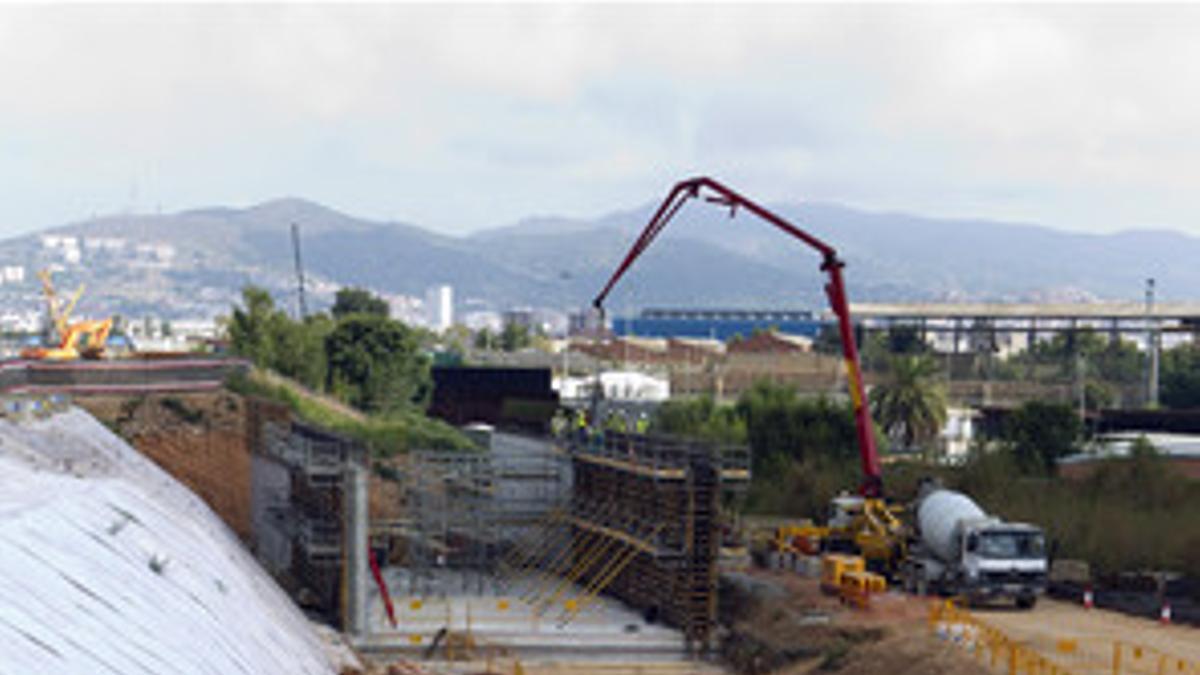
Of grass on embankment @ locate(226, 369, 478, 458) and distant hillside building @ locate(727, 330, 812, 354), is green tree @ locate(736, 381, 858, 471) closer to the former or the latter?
grass on embankment @ locate(226, 369, 478, 458)

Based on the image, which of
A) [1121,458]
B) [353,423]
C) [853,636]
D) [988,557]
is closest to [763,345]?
[353,423]

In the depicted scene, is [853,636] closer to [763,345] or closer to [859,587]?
[859,587]

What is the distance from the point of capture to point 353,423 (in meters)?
79.5

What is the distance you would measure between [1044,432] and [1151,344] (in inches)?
1675

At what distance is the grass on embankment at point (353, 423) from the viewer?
7400 cm

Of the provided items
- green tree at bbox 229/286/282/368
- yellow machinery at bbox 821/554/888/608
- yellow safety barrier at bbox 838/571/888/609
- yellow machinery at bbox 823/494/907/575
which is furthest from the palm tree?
green tree at bbox 229/286/282/368

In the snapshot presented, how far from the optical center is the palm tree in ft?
262

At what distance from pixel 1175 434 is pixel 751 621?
5285 cm

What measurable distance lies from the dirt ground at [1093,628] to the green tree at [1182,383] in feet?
251

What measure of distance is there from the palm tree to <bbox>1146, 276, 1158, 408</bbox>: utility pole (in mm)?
31351

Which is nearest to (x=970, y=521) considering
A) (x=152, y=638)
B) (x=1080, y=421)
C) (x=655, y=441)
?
(x=655, y=441)

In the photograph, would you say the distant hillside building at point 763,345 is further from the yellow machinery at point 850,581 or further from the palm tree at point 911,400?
the yellow machinery at point 850,581

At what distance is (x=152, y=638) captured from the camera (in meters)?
27.2

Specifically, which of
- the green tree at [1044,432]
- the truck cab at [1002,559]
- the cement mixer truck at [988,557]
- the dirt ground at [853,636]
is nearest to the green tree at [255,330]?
the green tree at [1044,432]
